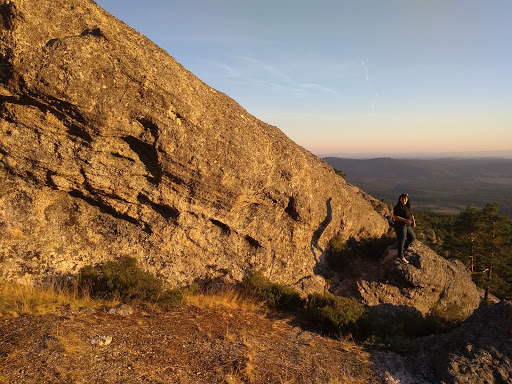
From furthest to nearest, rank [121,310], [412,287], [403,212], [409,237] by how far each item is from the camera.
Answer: [409,237]
[403,212]
[412,287]
[121,310]

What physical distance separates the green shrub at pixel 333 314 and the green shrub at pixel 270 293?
0.92 m

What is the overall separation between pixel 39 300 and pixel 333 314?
7.45 meters

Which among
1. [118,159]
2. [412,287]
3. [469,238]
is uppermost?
[118,159]

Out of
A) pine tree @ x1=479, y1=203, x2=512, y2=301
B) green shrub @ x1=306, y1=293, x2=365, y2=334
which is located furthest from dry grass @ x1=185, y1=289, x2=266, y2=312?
pine tree @ x1=479, y1=203, x2=512, y2=301

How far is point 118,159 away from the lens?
8.79m

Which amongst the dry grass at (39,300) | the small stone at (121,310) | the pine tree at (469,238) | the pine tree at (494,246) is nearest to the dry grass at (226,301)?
the small stone at (121,310)

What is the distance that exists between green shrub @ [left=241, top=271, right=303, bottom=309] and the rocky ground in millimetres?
1648

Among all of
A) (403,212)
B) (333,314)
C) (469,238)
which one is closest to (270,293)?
(333,314)

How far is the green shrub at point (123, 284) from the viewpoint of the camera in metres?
7.81

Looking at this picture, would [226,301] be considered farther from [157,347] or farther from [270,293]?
[157,347]

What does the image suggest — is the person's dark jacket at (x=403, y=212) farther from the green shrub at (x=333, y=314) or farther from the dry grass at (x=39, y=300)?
the dry grass at (x=39, y=300)

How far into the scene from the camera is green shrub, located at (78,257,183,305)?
7.81m

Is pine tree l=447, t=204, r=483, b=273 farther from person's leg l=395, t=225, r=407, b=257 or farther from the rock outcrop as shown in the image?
person's leg l=395, t=225, r=407, b=257

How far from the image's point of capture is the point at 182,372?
5395 millimetres
